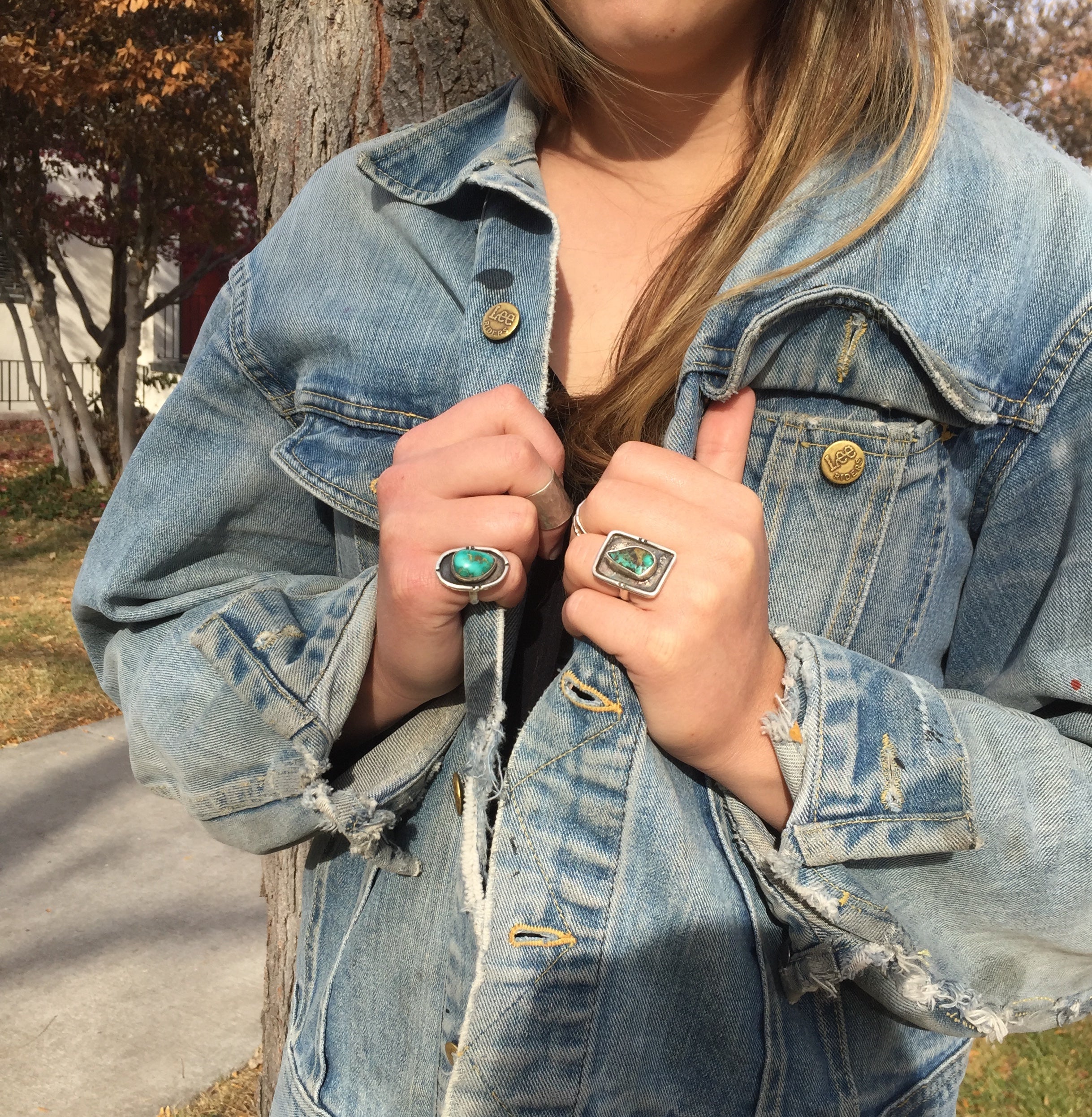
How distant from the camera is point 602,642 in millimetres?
1025

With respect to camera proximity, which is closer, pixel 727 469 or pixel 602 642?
pixel 602 642

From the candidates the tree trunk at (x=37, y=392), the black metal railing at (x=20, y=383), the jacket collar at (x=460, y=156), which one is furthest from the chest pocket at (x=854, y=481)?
the black metal railing at (x=20, y=383)

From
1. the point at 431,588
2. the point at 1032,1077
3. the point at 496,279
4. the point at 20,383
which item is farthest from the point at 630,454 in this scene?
the point at 20,383

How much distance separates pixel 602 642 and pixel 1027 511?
52cm

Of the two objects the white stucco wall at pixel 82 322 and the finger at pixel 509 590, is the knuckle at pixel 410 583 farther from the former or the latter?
the white stucco wall at pixel 82 322

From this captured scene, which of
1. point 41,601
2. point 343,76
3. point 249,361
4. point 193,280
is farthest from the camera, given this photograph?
point 193,280

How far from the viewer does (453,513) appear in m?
1.09

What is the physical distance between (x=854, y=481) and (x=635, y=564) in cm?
32

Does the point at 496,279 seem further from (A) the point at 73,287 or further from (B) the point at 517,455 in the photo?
(A) the point at 73,287

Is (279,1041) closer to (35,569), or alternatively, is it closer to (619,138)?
(619,138)

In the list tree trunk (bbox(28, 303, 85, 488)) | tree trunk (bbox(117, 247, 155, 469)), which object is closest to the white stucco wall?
tree trunk (bbox(28, 303, 85, 488))

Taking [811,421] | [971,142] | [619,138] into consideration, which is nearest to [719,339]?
[811,421]

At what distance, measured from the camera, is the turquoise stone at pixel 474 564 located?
1.08 m

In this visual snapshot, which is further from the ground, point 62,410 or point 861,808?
point 861,808
